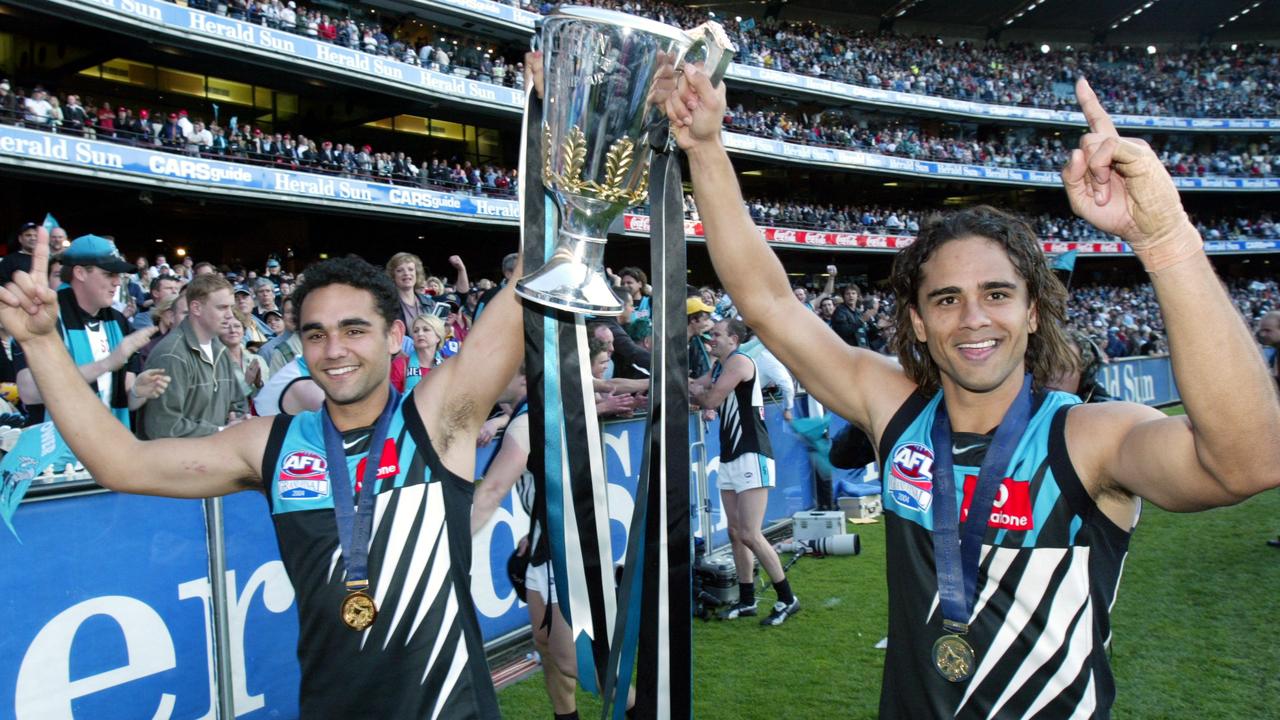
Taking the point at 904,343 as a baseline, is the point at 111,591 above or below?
below

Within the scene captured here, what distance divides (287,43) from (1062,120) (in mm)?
35061

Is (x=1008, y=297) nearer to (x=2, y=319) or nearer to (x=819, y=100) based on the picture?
(x=2, y=319)

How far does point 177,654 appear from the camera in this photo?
3.79 metres

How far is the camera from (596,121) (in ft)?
6.06

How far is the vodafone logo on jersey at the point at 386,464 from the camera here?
7.22ft

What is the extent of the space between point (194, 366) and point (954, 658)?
14.8 ft

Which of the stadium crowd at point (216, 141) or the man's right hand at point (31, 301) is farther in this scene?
the stadium crowd at point (216, 141)

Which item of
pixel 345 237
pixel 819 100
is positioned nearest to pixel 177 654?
pixel 345 237

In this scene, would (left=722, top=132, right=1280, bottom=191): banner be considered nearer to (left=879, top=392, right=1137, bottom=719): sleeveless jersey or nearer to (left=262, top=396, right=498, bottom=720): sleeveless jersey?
(left=262, top=396, right=498, bottom=720): sleeveless jersey

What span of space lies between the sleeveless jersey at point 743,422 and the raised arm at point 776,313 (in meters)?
3.78

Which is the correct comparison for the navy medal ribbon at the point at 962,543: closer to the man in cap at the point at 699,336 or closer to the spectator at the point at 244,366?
the spectator at the point at 244,366

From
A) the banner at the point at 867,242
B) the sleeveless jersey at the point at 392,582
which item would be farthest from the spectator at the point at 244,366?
the banner at the point at 867,242

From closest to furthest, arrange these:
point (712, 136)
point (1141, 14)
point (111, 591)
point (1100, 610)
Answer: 1. point (1100, 610)
2. point (712, 136)
3. point (111, 591)
4. point (1141, 14)

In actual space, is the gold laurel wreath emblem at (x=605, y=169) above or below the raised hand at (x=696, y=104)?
below
